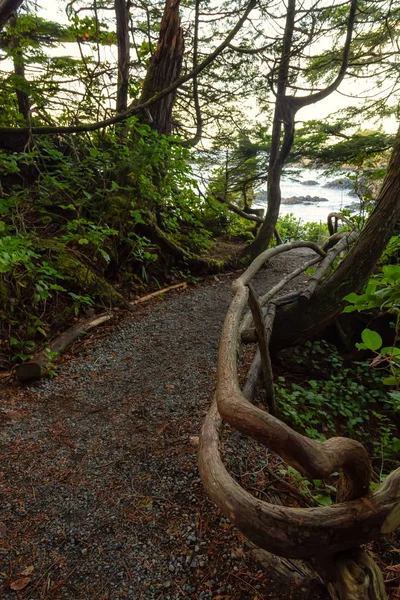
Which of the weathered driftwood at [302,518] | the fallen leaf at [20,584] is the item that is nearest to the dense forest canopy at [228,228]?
the weathered driftwood at [302,518]

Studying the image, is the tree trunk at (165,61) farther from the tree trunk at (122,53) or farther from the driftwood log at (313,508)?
the driftwood log at (313,508)

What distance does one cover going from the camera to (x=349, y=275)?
11.7ft

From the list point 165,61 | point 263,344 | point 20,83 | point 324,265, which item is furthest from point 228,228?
point 263,344

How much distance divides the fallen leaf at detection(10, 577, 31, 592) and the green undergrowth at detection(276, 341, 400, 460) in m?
2.24

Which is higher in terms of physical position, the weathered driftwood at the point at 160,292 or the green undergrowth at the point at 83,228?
the green undergrowth at the point at 83,228

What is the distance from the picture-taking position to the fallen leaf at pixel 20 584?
1.44m

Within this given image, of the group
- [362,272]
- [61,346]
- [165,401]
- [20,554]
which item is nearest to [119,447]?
[165,401]

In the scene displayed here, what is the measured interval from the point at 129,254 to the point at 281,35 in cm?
558

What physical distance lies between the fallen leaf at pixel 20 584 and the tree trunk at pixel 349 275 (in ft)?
10.6

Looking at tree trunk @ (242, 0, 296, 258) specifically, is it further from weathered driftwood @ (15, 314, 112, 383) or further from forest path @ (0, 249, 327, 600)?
forest path @ (0, 249, 327, 600)

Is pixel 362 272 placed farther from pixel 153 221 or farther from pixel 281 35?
pixel 281 35

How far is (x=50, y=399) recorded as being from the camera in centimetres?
279

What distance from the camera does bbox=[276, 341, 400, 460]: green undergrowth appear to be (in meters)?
3.18

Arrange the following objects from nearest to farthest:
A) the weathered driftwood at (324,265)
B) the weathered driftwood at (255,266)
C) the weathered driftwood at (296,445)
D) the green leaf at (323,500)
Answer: the weathered driftwood at (296,445), the green leaf at (323,500), the weathered driftwood at (255,266), the weathered driftwood at (324,265)
